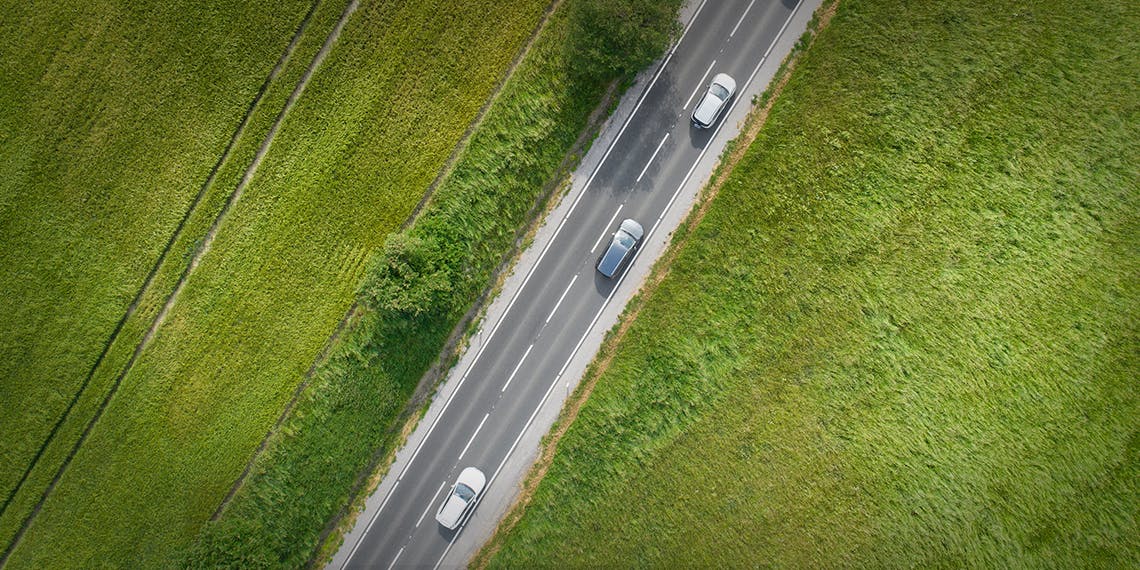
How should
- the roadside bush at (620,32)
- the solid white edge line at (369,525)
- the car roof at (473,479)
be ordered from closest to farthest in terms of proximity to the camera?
the roadside bush at (620,32), the car roof at (473,479), the solid white edge line at (369,525)

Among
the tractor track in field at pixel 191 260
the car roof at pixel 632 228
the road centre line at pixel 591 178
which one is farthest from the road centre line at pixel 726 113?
the tractor track in field at pixel 191 260

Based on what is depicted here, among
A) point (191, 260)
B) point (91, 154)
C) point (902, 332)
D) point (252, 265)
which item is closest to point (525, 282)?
point (252, 265)

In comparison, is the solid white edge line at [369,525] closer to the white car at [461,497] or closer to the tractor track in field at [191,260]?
the white car at [461,497]

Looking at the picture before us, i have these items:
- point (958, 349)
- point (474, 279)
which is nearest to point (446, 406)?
point (474, 279)

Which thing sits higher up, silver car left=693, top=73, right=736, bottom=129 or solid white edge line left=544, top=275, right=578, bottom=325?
silver car left=693, top=73, right=736, bottom=129

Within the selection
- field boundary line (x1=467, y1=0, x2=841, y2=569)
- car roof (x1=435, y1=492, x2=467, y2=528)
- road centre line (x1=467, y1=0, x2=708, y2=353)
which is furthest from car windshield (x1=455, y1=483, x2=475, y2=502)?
road centre line (x1=467, y1=0, x2=708, y2=353)

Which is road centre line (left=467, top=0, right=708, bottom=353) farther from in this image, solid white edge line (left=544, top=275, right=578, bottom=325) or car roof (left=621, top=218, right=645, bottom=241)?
car roof (left=621, top=218, right=645, bottom=241)

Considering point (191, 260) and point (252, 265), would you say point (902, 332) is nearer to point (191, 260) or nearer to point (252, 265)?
point (252, 265)
